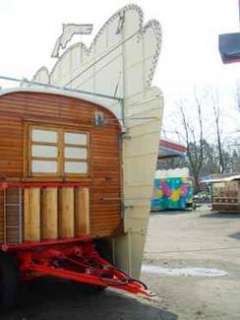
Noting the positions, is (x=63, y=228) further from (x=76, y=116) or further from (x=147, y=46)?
(x=147, y=46)

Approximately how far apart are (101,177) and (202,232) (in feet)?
44.8

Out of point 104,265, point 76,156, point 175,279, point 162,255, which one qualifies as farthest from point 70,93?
point 162,255

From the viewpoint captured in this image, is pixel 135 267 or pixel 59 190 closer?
pixel 59 190

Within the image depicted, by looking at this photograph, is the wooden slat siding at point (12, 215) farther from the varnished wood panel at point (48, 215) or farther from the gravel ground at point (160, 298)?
the gravel ground at point (160, 298)

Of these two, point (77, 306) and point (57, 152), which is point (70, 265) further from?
point (57, 152)

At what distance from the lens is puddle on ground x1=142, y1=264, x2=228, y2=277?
11.5m

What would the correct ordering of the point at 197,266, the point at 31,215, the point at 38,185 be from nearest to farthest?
the point at 31,215
the point at 38,185
the point at 197,266

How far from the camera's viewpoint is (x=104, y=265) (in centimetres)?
920

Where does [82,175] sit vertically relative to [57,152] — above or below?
below

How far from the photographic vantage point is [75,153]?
9320 mm

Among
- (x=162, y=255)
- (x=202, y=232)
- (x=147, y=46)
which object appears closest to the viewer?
(x=147, y=46)

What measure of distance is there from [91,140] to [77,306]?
122 inches

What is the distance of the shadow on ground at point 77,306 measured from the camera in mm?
8141

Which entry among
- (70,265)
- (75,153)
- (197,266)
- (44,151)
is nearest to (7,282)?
(70,265)
